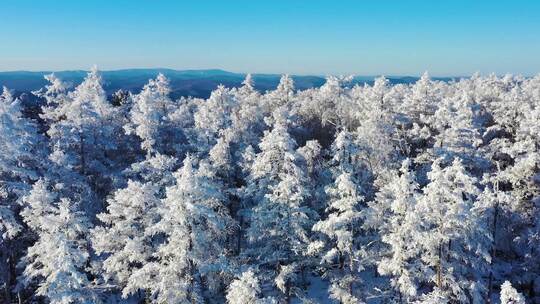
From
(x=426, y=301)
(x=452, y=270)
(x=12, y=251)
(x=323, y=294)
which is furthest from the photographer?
(x=323, y=294)

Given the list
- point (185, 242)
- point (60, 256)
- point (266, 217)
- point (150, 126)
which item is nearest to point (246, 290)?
point (185, 242)

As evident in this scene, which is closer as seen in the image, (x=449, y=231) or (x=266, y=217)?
(x=449, y=231)

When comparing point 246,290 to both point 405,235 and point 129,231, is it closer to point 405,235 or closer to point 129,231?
point 405,235

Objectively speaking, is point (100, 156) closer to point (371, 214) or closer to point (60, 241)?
point (60, 241)

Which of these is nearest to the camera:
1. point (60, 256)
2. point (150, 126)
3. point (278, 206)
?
point (60, 256)

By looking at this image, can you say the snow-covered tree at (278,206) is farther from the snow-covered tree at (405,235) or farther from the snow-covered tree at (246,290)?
the snow-covered tree at (405,235)

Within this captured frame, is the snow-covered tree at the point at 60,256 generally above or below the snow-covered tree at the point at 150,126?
below

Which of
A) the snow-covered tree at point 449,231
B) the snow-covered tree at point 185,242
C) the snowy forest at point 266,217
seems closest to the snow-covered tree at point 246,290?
the snowy forest at point 266,217

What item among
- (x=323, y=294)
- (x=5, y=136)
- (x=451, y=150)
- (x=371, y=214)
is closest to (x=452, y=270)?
(x=371, y=214)
